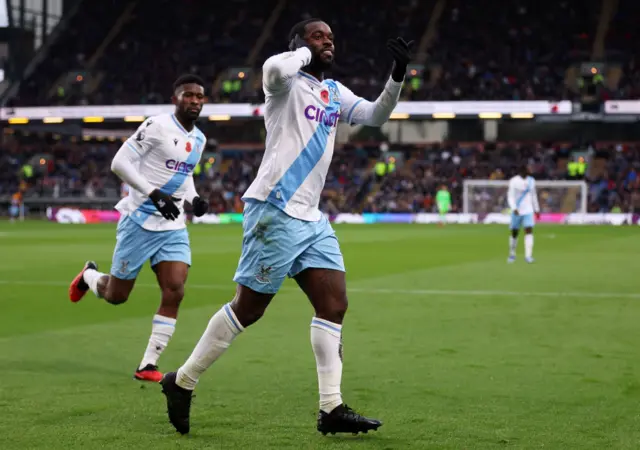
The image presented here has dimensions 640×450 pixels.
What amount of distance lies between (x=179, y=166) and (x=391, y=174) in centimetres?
4544

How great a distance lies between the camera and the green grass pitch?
584 centimetres

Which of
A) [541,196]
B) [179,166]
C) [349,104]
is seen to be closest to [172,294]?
[179,166]

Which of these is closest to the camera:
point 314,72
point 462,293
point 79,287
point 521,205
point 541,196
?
point 314,72

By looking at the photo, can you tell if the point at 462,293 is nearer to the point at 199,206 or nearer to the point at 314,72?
the point at 199,206

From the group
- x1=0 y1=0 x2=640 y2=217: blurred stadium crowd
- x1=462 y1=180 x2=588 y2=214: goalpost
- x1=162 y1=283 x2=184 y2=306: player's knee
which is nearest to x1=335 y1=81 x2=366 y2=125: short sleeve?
x1=162 y1=283 x2=184 y2=306: player's knee

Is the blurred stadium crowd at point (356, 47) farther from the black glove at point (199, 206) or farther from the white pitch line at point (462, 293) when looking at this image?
the black glove at point (199, 206)

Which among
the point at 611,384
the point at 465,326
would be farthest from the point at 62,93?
the point at 611,384

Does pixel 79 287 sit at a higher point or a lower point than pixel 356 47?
lower

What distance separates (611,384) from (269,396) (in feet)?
8.36

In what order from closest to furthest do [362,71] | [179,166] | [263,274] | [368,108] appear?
[263,274]
[368,108]
[179,166]
[362,71]

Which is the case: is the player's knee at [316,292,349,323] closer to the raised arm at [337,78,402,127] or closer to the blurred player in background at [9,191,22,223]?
the raised arm at [337,78,402,127]

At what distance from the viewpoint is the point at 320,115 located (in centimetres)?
599

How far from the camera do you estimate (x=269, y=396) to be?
7035 mm

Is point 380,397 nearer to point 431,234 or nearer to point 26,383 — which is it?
point 26,383
